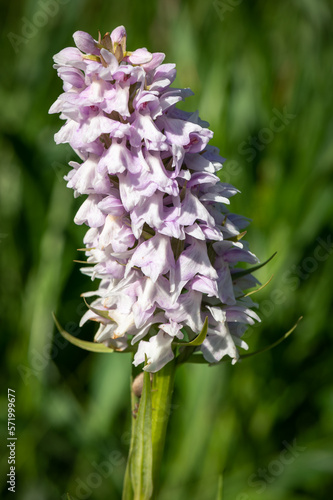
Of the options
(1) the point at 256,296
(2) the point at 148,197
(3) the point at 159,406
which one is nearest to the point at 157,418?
(3) the point at 159,406

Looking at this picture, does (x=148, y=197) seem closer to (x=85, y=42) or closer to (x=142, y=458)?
(x=85, y=42)

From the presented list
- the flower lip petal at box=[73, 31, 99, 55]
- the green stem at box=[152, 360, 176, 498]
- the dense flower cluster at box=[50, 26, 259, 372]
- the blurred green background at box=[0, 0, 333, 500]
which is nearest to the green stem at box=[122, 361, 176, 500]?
the green stem at box=[152, 360, 176, 498]

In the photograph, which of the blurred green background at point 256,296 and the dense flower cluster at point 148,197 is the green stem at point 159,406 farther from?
the blurred green background at point 256,296

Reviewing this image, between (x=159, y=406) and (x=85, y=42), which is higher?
(x=85, y=42)

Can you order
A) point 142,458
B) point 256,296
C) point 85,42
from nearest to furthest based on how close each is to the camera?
point 85,42 → point 142,458 → point 256,296

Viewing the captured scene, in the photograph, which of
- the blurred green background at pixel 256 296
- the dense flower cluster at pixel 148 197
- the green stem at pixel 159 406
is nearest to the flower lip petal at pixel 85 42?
the dense flower cluster at pixel 148 197

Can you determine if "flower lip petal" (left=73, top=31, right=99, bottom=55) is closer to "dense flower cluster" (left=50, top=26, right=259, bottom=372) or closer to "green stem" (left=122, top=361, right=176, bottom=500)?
"dense flower cluster" (left=50, top=26, right=259, bottom=372)

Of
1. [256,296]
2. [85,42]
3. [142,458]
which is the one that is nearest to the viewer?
[85,42]
